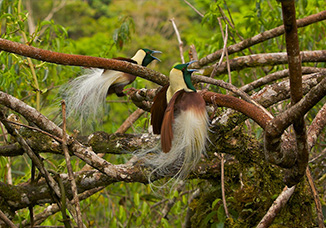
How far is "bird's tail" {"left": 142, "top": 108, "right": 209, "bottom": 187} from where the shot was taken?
1905 millimetres

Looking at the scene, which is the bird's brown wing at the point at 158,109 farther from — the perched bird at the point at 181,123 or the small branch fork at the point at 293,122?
the small branch fork at the point at 293,122

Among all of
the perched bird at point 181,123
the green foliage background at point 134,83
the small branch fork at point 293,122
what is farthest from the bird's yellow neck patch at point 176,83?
the green foliage background at point 134,83

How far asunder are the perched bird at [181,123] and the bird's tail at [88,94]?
86cm

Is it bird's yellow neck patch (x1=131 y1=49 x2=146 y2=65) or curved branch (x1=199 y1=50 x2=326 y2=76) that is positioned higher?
bird's yellow neck patch (x1=131 y1=49 x2=146 y2=65)

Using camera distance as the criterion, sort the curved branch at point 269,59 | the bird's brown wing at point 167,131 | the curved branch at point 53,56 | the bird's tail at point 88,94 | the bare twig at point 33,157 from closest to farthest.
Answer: the bird's brown wing at point 167,131 < the curved branch at point 53,56 < the bare twig at point 33,157 < the bird's tail at point 88,94 < the curved branch at point 269,59

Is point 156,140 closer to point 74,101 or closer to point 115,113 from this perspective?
point 74,101

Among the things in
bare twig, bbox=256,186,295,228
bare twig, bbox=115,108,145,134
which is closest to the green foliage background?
bare twig, bbox=115,108,145,134

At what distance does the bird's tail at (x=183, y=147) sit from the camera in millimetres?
1905

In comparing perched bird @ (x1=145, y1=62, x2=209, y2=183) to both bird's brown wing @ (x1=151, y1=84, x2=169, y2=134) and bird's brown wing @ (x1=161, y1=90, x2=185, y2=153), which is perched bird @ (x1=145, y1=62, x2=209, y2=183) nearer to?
bird's brown wing @ (x1=151, y1=84, x2=169, y2=134)

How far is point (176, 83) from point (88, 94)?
97 centimetres

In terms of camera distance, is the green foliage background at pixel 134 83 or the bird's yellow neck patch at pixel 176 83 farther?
the green foliage background at pixel 134 83

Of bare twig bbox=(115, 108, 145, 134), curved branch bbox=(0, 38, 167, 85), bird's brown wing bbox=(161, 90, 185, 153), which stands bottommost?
bare twig bbox=(115, 108, 145, 134)

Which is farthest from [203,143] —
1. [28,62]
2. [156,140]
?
[28,62]

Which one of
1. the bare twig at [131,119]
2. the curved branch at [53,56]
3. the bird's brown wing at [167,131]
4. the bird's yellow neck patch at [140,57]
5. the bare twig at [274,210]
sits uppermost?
the curved branch at [53,56]
